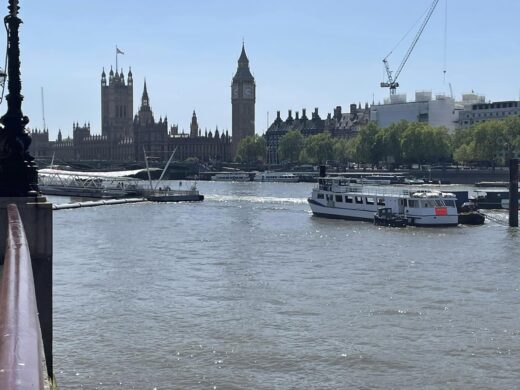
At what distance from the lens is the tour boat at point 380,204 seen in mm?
56688

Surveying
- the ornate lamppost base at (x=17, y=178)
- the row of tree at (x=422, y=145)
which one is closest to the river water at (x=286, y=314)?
the ornate lamppost base at (x=17, y=178)

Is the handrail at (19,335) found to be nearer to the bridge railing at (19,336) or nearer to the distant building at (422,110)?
the bridge railing at (19,336)

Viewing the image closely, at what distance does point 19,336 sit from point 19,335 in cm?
2

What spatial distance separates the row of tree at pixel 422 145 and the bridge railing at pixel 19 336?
12550cm

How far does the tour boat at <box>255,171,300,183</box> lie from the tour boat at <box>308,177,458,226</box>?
80.9 meters

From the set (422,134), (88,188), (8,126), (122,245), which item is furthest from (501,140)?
(8,126)

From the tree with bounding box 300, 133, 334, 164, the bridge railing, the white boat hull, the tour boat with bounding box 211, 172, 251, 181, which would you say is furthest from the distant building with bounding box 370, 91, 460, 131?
the bridge railing

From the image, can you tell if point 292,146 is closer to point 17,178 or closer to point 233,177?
point 233,177

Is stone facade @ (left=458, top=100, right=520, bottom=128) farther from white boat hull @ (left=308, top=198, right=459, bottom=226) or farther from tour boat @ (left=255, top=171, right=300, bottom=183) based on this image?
white boat hull @ (left=308, top=198, right=459, bottom=226)

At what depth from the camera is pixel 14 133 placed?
1256 cm

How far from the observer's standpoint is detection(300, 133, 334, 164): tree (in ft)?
555

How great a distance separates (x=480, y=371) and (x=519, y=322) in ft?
18.1

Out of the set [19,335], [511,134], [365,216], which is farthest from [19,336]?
[511,134]

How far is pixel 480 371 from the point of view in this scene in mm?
17672
